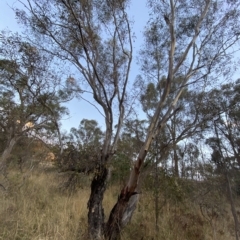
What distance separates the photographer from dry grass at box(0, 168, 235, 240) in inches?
134

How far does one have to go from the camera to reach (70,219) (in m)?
4.52

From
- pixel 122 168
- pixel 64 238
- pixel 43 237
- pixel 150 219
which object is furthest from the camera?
pixel 122 168

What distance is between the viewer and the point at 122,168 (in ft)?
25.1

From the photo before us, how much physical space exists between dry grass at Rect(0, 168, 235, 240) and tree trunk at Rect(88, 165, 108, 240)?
0.67 feet

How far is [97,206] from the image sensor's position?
4715 millimetres

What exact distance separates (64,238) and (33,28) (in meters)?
4.63

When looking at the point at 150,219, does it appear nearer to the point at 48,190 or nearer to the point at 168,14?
the point at 48,190

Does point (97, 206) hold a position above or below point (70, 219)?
above

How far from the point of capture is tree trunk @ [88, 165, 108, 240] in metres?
4.41

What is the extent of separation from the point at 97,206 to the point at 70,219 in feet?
1.85

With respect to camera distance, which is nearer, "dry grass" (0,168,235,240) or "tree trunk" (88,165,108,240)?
"dry grass" (0,168,235,240)

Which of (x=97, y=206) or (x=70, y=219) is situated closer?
(x=70, y=219)

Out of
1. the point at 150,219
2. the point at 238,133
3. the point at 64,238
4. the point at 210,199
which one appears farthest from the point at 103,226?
the point at 238,133

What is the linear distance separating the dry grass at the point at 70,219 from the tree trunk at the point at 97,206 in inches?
8.1
